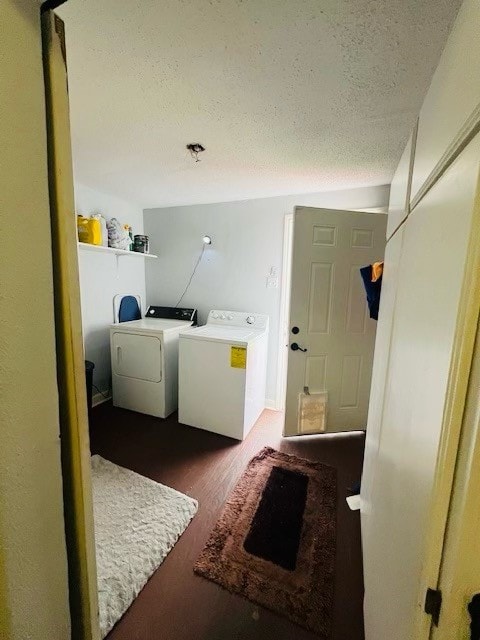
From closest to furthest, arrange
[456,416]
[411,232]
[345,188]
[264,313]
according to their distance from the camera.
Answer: [456,416], [411,232], [345,188], [264,313]

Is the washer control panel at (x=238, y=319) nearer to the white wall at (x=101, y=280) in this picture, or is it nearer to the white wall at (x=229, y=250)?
the white wall at (x=229, y=250)

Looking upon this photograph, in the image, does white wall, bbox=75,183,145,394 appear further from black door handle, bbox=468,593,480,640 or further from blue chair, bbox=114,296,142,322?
black door handle, bbox=468,593,480,640

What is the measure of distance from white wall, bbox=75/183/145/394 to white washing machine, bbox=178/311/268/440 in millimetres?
1093

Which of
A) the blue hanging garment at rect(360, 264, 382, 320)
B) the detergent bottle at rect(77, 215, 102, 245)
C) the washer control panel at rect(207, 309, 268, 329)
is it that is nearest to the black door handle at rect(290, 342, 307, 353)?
the washer control panel at rect(207, 309, 268, 329)

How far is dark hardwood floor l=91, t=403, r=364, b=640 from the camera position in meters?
1.08

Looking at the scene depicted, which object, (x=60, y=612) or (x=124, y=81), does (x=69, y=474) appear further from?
(x=124, y=81)

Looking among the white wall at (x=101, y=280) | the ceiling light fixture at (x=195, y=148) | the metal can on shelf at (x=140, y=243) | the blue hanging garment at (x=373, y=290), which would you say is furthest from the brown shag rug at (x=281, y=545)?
the metal can on shelf at (x=140, y=243)

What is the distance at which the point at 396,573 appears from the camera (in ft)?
2.19

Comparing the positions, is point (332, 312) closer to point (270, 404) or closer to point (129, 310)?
point (270, 404)

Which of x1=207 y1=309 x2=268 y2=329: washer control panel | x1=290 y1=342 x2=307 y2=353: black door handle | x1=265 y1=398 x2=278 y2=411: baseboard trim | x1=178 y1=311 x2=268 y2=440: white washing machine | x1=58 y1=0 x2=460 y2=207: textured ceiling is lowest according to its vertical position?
x1=265 y1=398 x2=278 y2=411: baseboard trim

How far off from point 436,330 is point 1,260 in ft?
2.80

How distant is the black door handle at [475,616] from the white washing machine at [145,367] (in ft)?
7.79

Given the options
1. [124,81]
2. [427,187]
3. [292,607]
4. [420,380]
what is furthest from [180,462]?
[124,81]

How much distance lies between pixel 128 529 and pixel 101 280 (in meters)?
2.29
